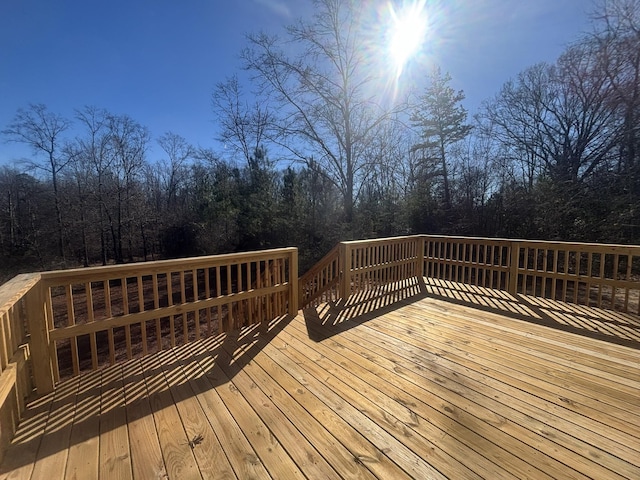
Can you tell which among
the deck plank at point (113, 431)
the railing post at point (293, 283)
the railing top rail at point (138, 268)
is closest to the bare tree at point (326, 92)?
the railing post at point (293, 283)

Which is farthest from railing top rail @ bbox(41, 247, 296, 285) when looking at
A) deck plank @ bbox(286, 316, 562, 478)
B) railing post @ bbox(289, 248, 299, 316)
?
deck plank @ bbox(286, 316, 562, 478)

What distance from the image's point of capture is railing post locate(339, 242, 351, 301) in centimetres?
418

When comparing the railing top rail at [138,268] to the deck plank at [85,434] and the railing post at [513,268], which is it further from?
the railing post at [513,268]

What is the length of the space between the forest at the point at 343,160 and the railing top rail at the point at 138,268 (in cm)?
831

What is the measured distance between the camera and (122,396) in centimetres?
201

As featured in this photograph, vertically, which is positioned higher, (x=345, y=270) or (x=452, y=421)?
(x=345, y=270)

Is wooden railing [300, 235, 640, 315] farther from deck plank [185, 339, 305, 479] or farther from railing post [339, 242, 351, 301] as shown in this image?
deck plank [185, 339, 305, 479]

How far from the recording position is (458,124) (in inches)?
Answer: 499

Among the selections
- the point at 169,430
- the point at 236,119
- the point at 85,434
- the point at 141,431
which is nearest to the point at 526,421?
the point at 169,430

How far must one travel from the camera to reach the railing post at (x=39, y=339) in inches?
78.2

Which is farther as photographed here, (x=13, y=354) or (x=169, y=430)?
(x=13, y=354)

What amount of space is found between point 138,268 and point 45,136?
1644 cm

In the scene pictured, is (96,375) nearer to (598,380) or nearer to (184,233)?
(598,380)

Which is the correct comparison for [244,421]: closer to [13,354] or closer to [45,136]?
[13,354]
